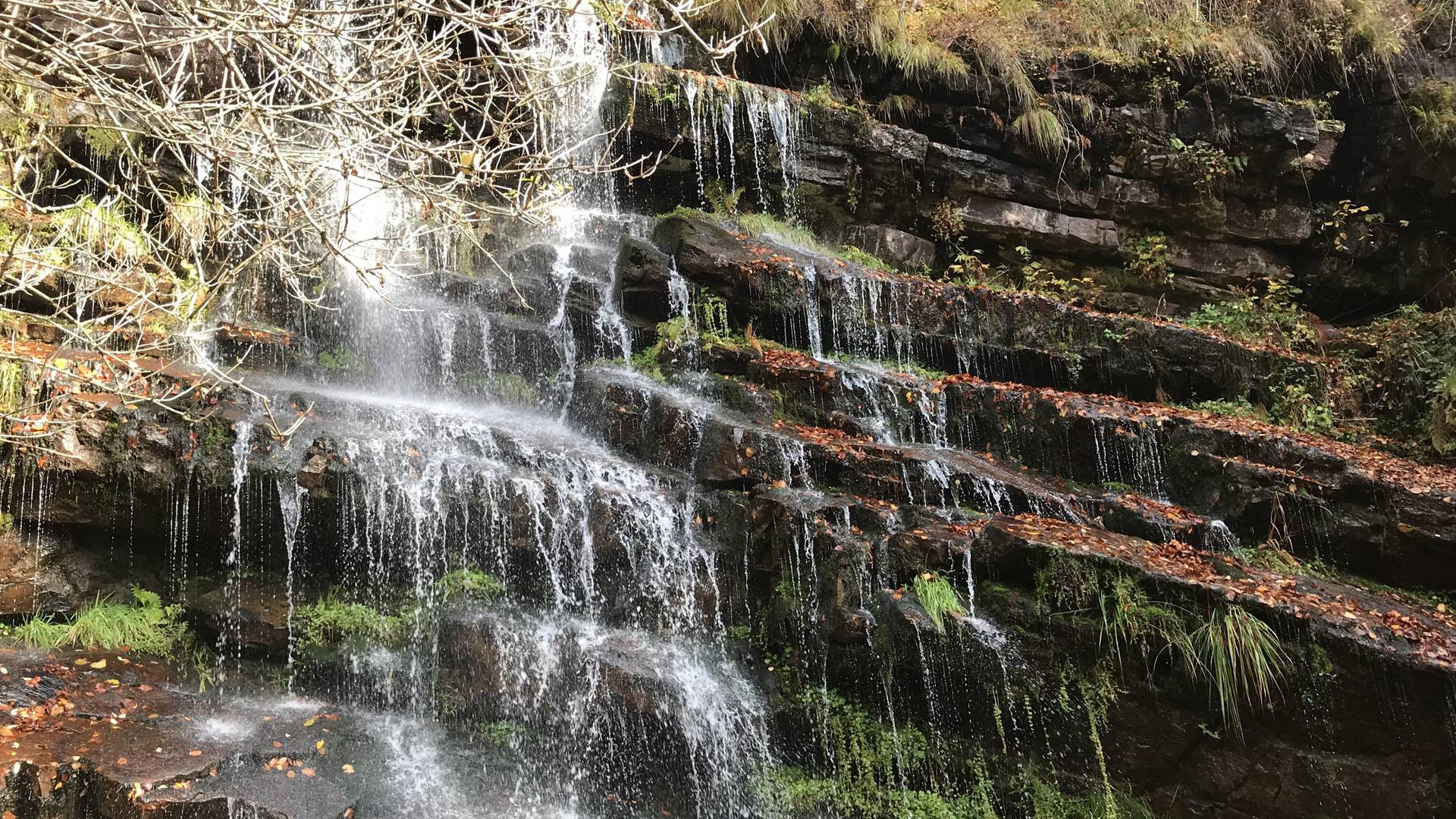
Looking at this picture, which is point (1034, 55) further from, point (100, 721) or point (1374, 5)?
point (100, 721)

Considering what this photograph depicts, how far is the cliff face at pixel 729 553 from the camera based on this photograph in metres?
5.43

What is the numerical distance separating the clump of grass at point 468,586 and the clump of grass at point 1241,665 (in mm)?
5429

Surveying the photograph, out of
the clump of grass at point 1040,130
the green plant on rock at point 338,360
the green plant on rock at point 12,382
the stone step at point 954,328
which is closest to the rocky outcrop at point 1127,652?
the stone step at point 954,328

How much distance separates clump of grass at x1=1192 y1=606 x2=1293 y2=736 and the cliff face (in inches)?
0.9

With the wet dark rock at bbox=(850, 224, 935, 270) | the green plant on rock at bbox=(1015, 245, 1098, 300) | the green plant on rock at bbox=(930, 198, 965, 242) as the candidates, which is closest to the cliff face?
the wet dark rock at bbox=(850, 224, 935, 270)

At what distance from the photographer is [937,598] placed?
6141mm

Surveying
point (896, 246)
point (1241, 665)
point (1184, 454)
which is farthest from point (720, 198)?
point (1241, 665)

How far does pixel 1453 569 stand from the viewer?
6488mm

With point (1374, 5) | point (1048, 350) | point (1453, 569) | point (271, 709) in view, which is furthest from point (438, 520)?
point (1374, 5)

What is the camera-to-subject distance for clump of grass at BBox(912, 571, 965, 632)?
6035 mm

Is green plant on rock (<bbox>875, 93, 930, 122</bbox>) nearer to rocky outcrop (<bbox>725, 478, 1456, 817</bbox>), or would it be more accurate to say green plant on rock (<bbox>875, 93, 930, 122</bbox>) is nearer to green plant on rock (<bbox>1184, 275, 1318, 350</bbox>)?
green plant on rock (<bbox>1184, 275, 1318, 350</bbox>)

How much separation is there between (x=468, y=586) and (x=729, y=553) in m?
2.24

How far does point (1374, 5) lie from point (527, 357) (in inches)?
532

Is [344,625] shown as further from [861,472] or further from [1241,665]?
[1241,665]
